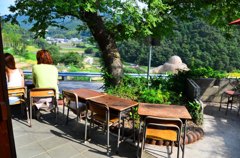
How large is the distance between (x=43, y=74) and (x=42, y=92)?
0.39m

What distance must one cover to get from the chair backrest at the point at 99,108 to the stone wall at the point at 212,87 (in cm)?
504

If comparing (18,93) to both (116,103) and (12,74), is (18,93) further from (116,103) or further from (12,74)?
(116,103)

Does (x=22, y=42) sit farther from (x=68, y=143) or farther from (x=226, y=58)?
(x=68, y=143)

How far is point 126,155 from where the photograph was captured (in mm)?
3629

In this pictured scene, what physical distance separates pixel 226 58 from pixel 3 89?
22.6m

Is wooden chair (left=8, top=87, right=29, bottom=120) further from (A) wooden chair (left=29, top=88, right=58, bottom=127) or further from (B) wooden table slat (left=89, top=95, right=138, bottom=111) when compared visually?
(B) wooden table slat (left=89, top=95, right=138, bottom=111)

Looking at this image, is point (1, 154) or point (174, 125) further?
point (174, 125)

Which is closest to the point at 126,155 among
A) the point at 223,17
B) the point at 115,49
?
the point at 115,49

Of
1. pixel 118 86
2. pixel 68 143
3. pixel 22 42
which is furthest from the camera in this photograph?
pixel 22 42

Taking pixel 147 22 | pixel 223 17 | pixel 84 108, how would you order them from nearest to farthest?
pixel 84 108 → pixel 147 22 → pixel 223 17

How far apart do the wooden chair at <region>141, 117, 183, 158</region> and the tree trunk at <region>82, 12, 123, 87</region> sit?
3693 mm

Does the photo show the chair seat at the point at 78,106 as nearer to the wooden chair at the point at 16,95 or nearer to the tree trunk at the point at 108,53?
the wooden chair at the point at 16,95

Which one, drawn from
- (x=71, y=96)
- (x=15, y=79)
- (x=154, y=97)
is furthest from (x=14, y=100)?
(x=154, y=97)

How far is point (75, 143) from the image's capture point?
153 inches
